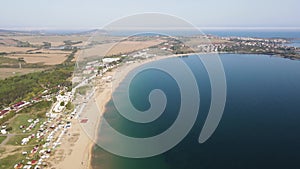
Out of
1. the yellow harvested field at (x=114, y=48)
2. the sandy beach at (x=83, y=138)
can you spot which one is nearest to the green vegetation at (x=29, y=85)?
the sandy beach at (x=83, y=138)

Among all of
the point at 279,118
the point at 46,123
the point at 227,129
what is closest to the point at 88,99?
the point at 46,123

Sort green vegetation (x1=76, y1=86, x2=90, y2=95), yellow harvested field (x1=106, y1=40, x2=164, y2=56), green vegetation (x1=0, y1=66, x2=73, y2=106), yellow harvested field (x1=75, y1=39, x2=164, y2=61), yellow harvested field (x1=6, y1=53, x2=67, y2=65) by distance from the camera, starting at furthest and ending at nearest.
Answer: yellow harvested field (x1=106, y1=40, x2=164, y2=56), yellow harvested field (x1=75, y1=39, x2=164, y2=61), yellow harvested field (x1=6, y1=53, x2=67, y2=65), green vegetation (x1=76, y1=86, x2=90, y2=95), green vegetation (x1=0, y1=66, x2=73, y2=106)

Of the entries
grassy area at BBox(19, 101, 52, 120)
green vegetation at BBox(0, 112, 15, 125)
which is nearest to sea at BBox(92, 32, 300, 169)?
grassy area at BBox(19, 101, 52, 120)

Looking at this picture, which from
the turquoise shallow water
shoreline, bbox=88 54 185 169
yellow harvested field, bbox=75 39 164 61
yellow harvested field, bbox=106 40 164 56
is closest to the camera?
the turquoise shallow water

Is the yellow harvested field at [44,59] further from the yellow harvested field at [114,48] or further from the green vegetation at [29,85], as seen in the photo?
the green vegetation at [29,85]

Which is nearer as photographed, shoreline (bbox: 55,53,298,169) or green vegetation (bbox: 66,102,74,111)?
shoreline (bbox: 55,53,298,169)

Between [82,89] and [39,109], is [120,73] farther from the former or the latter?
[39,109]

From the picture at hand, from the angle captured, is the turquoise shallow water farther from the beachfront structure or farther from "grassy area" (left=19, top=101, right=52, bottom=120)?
"grassy area" (left=19, top=101, right=52, bottom=120)

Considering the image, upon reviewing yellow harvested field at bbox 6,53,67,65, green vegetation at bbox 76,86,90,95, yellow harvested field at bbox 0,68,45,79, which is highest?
yellow harvested field at bbox 6,53,67,65

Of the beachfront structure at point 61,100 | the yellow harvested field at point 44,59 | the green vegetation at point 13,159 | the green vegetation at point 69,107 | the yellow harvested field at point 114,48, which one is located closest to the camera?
the green vegetation at point 13,159
